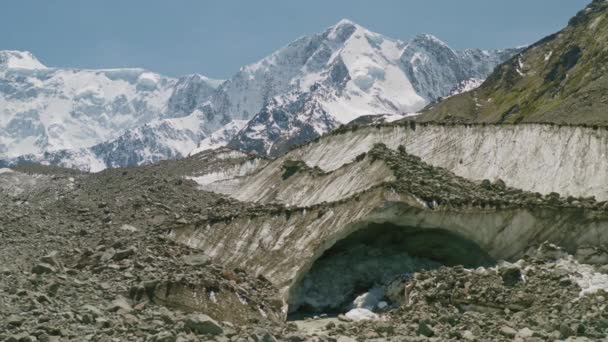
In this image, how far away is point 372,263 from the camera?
111 feet

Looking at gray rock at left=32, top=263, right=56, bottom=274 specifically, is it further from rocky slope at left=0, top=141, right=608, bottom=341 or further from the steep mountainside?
the steep mountainside

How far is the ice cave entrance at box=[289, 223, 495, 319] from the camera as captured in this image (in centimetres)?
3192

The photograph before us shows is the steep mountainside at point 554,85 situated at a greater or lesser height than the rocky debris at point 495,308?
greater

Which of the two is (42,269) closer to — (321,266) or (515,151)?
(321,266)

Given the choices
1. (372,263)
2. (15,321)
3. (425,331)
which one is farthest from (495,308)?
(15,321)

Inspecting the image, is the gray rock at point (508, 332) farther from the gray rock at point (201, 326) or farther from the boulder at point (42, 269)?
the boulder at point (42, 269)

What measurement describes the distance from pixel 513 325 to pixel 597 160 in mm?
19171

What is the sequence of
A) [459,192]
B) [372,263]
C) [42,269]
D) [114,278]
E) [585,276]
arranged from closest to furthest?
[42,269] < [585,276] < [114,278] < [372,263] < [459,192]

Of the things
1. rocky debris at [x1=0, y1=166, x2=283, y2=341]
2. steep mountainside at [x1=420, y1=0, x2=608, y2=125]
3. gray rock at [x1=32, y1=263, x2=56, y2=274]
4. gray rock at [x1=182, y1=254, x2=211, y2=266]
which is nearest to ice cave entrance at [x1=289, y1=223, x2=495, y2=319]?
rocky debris at [x1=0, y1=166, x2=283, y2=341]

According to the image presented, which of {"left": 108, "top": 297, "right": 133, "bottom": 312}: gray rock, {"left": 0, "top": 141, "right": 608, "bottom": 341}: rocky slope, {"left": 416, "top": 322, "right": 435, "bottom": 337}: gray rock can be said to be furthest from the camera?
{"left": 108, "top": 297, "right": 133, "bottom": 312}: gray rock

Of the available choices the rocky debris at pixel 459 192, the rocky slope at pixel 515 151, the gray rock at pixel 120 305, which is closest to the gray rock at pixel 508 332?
the rocky debris at pixel 459 192

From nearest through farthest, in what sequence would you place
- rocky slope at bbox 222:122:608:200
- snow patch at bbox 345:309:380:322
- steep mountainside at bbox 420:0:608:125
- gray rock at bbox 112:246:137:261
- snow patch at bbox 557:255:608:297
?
snow patch at bbox 557:255:608:297 < snow patch at bbox 345:309:380:322 < gray rock at bbox 112:246:137:261 < rocky slope at bbox 222:122:608:200 < steep mountainside at bbox 420:0:608:125

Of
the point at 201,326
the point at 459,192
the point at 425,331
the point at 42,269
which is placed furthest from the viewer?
the point at 459,192

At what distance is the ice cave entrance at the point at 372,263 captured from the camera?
31922mm
